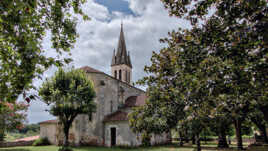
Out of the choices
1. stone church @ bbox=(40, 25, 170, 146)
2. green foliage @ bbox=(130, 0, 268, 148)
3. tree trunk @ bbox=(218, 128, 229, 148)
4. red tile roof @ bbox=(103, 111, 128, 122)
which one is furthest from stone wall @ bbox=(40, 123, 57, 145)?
green foliage @ bbox=(130, 0, 268, 148)

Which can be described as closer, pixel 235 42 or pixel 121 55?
pixel 235 42

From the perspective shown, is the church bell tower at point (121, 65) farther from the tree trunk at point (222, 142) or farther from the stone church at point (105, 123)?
the tree trunk at point (222, 142)

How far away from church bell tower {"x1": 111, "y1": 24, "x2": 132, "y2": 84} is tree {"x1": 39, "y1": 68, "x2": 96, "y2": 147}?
69.5ft

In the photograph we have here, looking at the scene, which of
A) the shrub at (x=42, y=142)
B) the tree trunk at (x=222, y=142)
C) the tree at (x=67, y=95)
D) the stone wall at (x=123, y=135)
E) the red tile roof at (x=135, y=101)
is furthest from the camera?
the red tile roof at (x=135, y=101)

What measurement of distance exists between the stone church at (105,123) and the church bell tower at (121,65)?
10015mm

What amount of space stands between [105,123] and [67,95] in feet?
28.7

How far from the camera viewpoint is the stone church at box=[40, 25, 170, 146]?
25.6 metres

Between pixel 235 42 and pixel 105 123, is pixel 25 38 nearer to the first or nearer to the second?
pixel 235 42

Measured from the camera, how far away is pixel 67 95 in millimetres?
20859

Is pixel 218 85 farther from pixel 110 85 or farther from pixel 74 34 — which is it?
pixel 110 85

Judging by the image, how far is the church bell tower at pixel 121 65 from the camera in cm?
4450

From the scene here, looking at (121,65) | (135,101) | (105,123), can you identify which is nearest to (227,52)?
(105,123)

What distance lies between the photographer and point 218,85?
6.99 meters

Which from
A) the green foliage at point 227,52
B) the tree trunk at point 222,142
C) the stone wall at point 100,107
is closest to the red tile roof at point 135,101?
the stone wall at point 100,107
